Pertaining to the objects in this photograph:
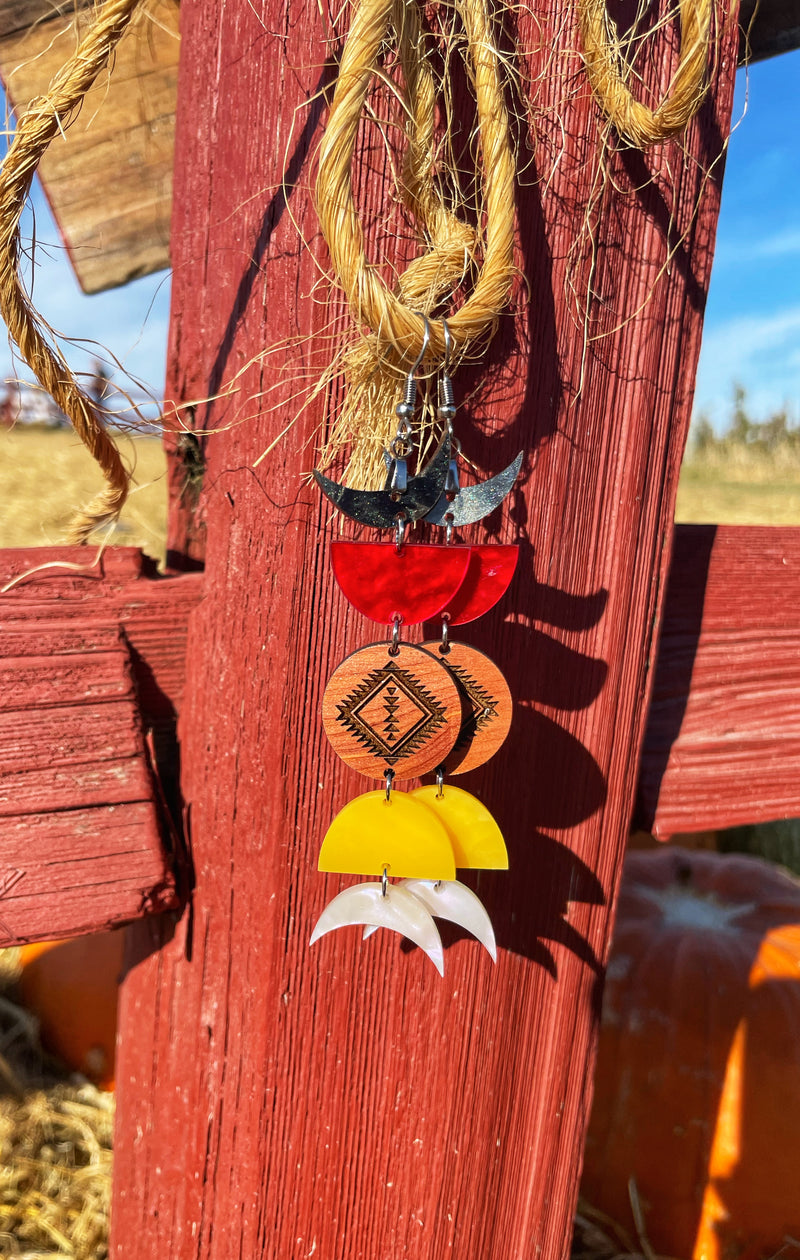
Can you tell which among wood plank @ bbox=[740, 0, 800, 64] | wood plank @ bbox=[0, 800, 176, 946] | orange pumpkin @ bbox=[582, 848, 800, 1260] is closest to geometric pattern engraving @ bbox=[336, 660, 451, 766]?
wood plank @ bbox=[0, 800, 176, 946]

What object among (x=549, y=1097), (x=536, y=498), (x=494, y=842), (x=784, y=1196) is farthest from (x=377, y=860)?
(x=784, y=1196)

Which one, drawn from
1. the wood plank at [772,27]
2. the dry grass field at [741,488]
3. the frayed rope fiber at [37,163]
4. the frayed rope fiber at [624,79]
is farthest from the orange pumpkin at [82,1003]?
the dry grass field at [741,488]

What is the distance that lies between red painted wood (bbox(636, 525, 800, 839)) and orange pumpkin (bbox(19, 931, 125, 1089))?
4.81 ft

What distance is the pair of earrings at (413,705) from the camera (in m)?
0.65

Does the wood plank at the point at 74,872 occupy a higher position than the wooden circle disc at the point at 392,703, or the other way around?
the wooden circle disc at the point at 392,703

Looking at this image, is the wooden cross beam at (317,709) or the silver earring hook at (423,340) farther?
the wooden cross beam at (317,709)

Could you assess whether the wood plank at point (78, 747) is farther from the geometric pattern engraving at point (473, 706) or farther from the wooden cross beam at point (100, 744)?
the geometric pattern engraving at point (473, 706)

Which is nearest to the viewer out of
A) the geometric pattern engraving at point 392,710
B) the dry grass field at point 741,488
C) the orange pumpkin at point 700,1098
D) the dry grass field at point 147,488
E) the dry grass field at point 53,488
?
the geometric pattern engraving at point 392,710

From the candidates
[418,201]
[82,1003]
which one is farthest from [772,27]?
[82,1003]

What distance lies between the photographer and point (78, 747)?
0.73 m

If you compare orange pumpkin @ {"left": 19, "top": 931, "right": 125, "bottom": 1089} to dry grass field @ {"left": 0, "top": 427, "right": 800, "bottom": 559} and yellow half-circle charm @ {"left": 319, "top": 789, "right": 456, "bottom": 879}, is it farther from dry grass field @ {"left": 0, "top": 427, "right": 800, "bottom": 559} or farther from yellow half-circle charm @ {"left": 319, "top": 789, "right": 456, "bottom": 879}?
yellow half-circle charm @ {"left": 319, "top": 789, "right": 456, "bottom": 879}

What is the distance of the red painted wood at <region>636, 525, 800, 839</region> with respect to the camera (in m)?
0.91

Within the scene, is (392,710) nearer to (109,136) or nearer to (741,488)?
(109,136)

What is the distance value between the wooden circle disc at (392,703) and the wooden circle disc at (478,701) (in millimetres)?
25
